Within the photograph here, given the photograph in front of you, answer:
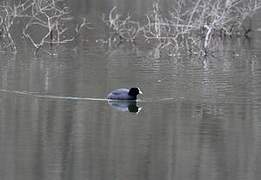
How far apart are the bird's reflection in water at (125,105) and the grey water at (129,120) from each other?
6 centimetres

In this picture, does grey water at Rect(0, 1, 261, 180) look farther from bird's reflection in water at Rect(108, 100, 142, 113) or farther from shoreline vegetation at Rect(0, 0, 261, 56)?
shoreline vegetation at Rect(0, 0, 261, 56)

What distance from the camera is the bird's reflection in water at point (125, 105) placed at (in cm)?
1823

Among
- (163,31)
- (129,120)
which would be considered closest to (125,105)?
(129,120)

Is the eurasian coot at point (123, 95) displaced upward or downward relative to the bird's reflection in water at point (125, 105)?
upward

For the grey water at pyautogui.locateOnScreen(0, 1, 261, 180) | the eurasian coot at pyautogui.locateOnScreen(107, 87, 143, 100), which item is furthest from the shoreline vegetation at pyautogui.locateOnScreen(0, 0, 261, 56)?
the eurasian coot at pyautogui.locateOnScreen(107, 87, 143, 100)

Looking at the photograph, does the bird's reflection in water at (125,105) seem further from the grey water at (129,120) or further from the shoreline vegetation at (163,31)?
the shoreline vegetation at (163,31)

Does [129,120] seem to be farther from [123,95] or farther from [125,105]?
[123,95]

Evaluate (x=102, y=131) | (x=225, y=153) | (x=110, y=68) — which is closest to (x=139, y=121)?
(x=102, y=131)

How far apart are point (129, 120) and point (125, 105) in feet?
6.36

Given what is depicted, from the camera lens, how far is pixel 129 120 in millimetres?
16938

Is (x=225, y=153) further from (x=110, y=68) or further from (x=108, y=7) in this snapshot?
(x=108, y=7)

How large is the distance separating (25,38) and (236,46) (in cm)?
730

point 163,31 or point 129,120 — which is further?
point 163,31

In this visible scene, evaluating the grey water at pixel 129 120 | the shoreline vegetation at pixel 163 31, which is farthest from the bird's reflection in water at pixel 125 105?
the shoreline vegetation at pixel 163 31
